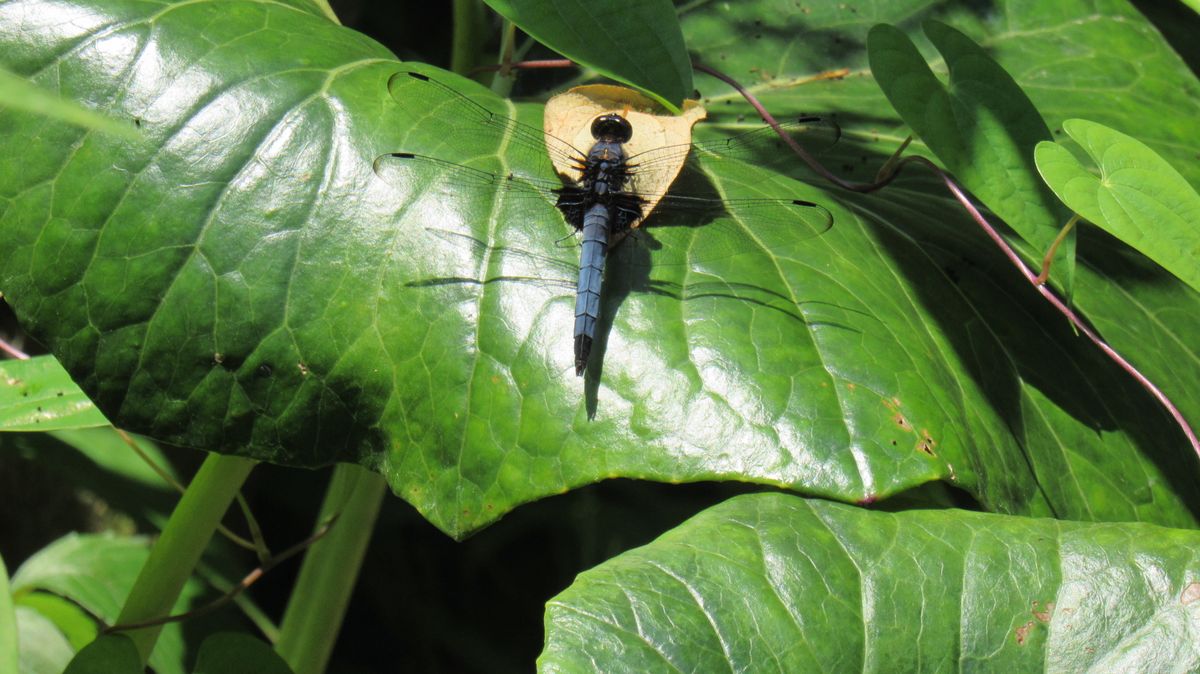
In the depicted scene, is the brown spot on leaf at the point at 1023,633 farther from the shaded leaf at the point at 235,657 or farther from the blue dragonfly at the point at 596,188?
the shaded leaf at the point at 235,657

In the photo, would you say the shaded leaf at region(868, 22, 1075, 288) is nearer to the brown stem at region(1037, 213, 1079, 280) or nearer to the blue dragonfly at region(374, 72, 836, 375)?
the brown stem at region(1037, 213, 1079, 280)

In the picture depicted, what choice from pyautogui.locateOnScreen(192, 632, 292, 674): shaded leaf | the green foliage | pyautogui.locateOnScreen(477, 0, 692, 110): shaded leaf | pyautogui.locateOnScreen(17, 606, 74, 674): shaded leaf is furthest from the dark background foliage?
pyautogui.locateOnScreen(477, 0, 692, 110): shaded leaf

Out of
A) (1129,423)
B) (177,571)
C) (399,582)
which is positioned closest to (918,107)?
(1129,423)

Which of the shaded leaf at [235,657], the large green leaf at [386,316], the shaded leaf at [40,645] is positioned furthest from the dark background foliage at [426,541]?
the large green leaf at [386,316]

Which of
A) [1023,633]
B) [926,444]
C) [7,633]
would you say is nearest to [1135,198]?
[926,444]

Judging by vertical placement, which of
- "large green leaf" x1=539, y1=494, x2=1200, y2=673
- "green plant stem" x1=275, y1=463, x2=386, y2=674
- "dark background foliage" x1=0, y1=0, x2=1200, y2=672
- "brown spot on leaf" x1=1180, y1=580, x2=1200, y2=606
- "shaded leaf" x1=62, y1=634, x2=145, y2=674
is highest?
"brown spot on leaf" x1=1180, y1=580, x2=1200, y2=606

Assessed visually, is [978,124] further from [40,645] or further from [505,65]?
[40,645]

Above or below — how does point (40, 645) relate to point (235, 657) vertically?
below
